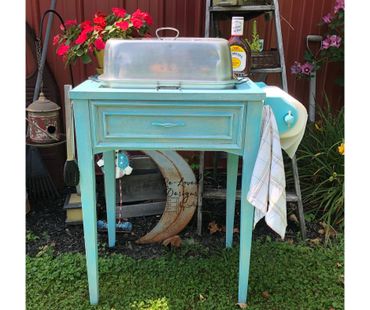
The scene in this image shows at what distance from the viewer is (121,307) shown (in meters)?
1.90

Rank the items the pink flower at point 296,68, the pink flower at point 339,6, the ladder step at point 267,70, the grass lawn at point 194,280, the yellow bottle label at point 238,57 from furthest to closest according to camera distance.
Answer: the pink flower at point 296,68 < the pink flower at point 339,6 < the ladder step at point 267,70 < the yellow bottle label at point 238,57 < the grass lawn at point 194,280

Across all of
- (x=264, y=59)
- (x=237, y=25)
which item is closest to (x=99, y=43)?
(x=237, y=25)

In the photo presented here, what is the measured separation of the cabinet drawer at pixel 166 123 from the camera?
5.17 feet

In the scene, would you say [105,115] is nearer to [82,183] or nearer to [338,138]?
[82,183]

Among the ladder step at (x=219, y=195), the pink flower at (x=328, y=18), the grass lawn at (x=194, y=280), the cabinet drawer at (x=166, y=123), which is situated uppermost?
the pink flower at (x=328, y=18)

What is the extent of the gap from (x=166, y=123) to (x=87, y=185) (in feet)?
1.54

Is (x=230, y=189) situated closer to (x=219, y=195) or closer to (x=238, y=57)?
(x=219, y=195)

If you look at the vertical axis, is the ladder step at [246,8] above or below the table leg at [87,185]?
Result: above

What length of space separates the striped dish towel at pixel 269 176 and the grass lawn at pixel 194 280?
534mm

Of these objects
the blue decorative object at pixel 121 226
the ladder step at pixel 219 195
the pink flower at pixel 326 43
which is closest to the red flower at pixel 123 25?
the ladder step at pixel 219 195

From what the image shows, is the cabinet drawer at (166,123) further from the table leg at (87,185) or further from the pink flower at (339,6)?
the pink flower at (339,6)

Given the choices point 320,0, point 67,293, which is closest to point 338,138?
point 320,0

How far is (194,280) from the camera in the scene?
210cm

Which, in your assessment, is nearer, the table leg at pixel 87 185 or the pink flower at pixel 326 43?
the table leg at pixel 87 185
